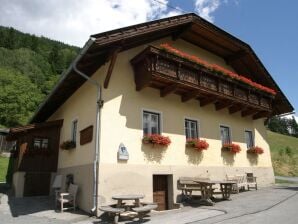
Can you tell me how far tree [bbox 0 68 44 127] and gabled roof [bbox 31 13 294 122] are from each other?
3688cm

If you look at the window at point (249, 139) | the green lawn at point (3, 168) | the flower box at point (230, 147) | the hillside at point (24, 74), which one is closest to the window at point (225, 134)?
the flower box at point (230, 147)

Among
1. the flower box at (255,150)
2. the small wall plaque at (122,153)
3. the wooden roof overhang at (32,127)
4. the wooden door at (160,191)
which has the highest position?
the wooden roof overhang at (32,127)

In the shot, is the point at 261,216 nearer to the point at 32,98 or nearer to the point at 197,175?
the point at 197,175

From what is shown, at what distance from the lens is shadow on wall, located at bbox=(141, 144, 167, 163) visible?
435 inches

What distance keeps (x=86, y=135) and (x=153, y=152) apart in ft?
8.45

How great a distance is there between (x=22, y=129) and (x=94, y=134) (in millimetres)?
5680

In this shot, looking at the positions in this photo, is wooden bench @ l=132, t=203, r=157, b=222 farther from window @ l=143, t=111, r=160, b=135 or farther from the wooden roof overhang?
the wooden roof overhang

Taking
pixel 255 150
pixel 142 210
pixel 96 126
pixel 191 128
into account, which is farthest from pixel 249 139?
pixel 142 210

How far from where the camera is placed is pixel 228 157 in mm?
14070

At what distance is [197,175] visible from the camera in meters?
12.5

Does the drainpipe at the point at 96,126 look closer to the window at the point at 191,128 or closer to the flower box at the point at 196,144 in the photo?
the flower box at the point at 196,144

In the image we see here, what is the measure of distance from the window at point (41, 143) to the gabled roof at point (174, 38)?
70.2 inches

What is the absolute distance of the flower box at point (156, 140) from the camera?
36.0 ft

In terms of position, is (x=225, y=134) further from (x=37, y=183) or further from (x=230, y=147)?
(x=37, y=183)
